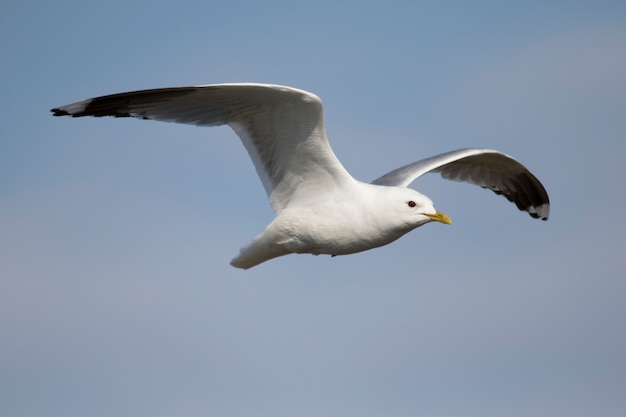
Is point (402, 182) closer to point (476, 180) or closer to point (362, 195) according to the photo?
point (362, 195)

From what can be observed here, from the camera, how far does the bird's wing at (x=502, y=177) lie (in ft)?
44.7

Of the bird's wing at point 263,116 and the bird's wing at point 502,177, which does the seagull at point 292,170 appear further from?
the bird's wing at point 502,177

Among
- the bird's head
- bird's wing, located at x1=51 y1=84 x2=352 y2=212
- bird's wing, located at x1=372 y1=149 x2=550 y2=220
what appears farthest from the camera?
bird's wing, located at x1=372 y1=149 x2=550 y2=220

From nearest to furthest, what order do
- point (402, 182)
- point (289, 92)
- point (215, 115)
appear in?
point (289, 92)
point (215, 115)
point (402, 182)

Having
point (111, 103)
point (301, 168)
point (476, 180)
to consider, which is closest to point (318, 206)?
point (301, 168)

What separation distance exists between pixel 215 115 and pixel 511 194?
5.13 metres

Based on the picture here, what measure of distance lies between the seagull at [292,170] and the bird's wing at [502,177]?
8.49 feet

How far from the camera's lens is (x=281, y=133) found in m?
10.6

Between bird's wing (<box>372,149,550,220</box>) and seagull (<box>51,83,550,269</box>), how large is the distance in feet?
8.49

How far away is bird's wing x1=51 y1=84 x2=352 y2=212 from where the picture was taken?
10.2 meters

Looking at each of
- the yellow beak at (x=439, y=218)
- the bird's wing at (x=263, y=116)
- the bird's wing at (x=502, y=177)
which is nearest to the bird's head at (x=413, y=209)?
the yellow beak at (x=439, y=218)

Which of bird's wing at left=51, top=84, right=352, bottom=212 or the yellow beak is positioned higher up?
bird's wing at left=51, top=84, right=352, bottom=212

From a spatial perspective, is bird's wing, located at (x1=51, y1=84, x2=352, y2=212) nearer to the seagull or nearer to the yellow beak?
the seagull

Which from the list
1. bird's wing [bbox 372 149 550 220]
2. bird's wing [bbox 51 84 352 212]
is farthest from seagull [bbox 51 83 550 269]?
bird's wing [bbox 372 149 550 220]
